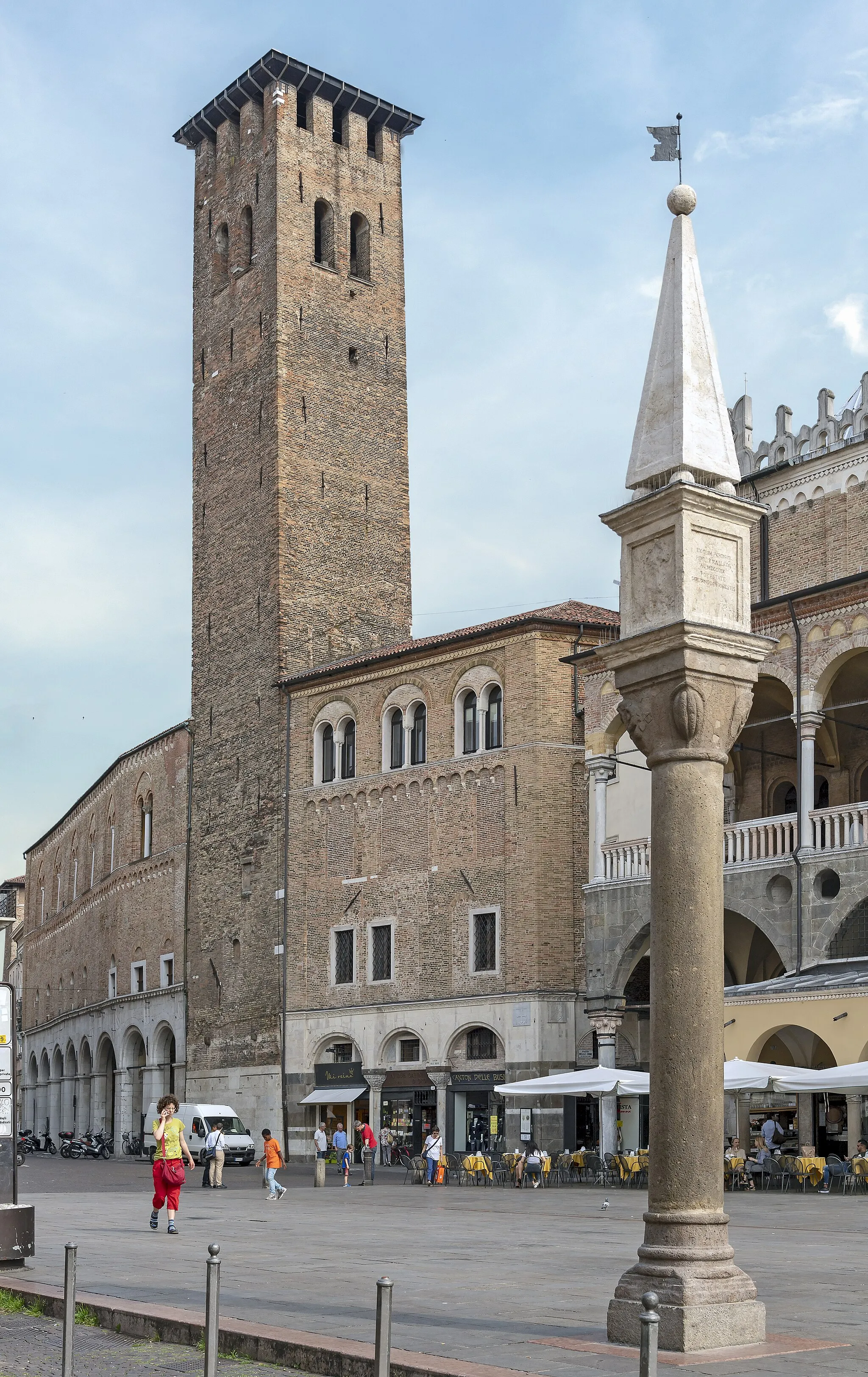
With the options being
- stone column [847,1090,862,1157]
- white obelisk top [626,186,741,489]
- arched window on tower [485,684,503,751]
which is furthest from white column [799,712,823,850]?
white obelisk top [626,186,741,489]

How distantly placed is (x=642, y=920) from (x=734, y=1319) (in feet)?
71.9

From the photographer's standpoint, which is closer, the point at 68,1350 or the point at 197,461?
the point at 68,1350

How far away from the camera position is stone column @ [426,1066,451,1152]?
3422 centimetres

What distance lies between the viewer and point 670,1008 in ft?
28.8

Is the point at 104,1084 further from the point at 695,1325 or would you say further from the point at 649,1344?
the point at 649,1344

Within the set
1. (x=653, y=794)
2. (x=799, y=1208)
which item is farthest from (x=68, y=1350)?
(x=799, y=1208)

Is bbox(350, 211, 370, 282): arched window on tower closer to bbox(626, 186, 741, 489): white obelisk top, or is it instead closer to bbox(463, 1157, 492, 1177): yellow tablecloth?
bbox(463, 1157, 492, 1177): yellow tablecloth

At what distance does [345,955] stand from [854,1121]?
1447 centimetres

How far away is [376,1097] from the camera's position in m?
35.8

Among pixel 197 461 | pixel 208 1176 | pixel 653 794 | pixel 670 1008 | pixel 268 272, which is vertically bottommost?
pixel 208 1176

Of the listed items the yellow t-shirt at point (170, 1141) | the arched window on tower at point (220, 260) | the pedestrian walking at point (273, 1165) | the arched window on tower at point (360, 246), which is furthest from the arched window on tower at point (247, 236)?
the yellow t-shirt at point (170, 1141)

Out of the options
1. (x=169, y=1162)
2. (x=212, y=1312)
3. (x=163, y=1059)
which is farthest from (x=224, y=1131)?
(x=212, y=1312)

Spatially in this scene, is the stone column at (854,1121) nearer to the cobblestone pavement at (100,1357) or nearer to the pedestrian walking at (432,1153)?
the pedestrian walking at (432,1153)

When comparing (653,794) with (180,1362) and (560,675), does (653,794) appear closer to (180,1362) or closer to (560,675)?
(180,1362)
